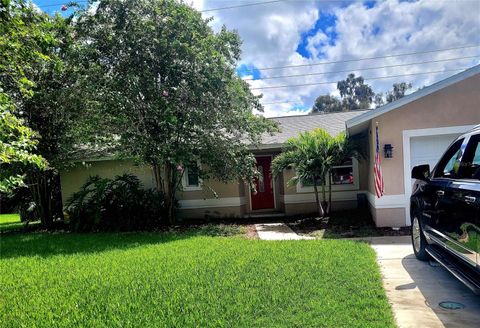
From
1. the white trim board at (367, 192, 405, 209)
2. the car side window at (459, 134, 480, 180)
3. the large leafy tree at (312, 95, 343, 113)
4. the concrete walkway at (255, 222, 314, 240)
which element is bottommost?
the concrete walkway at (255, 222, 314, 240)

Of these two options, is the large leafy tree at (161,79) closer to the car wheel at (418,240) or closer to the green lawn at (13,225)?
the car wheel at (418,240)

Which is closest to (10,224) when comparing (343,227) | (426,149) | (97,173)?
(97,173)

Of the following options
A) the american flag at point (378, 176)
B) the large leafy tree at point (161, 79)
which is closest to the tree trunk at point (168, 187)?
the large leafy tree at point (161, 79)

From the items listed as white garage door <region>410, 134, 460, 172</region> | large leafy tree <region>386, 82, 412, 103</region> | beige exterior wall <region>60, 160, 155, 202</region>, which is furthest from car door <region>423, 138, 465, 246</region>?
large leafy tree <region>386, 82, 412, 103</region>

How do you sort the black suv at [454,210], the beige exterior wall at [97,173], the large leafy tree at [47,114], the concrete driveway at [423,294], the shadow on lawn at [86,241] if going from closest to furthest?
the black suv at [454,210], the concrete driveway at [423,294], the shadow on lawn at [86,241], the large leafy tree at [47,114], the beige exterior wall at [97,173]

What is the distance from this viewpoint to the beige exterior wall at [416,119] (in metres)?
9.34

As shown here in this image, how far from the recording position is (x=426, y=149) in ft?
31.9

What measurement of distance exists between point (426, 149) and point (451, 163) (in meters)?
5.01

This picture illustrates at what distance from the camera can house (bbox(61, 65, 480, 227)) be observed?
9.39 m

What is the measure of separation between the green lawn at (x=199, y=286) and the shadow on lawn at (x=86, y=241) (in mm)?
231

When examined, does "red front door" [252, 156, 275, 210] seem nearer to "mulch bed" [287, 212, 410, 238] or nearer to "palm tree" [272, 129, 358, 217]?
"mulch bed" [287, 212, 410, 238]

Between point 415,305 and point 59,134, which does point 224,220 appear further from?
point 415,305

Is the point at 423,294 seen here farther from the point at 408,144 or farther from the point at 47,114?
the point at 47,114

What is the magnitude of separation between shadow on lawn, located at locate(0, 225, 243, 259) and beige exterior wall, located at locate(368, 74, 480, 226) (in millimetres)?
4333
